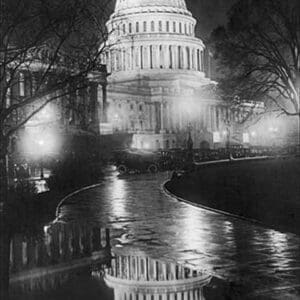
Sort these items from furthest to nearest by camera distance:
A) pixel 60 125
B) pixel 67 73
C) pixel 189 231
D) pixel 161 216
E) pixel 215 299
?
pixel 60 125 → pixel 67 73 → pixel 161 216 → pixel 189 231 → pixel 215 299

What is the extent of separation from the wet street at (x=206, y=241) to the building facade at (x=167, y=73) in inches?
4042

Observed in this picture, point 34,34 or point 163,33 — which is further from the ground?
point 163,33

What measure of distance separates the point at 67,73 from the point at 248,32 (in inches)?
452

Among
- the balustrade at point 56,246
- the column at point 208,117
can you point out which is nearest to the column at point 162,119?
the column at point 208,117

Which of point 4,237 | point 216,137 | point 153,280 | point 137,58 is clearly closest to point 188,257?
point 153,280

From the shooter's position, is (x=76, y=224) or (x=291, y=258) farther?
(x=76, y=224)

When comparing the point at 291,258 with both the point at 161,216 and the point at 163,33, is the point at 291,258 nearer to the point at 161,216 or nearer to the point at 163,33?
the point at 161,216

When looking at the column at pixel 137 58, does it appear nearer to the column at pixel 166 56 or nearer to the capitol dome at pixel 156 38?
the capitol dome at pixel 156 38

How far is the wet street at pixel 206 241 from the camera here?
34.0ft

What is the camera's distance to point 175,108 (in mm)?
131500

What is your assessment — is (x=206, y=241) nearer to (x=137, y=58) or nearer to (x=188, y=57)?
(x=137, y=58)

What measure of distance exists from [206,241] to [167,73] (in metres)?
127

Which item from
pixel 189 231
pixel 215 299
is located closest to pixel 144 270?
pixel 215 299

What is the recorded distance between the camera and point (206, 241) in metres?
14.5
